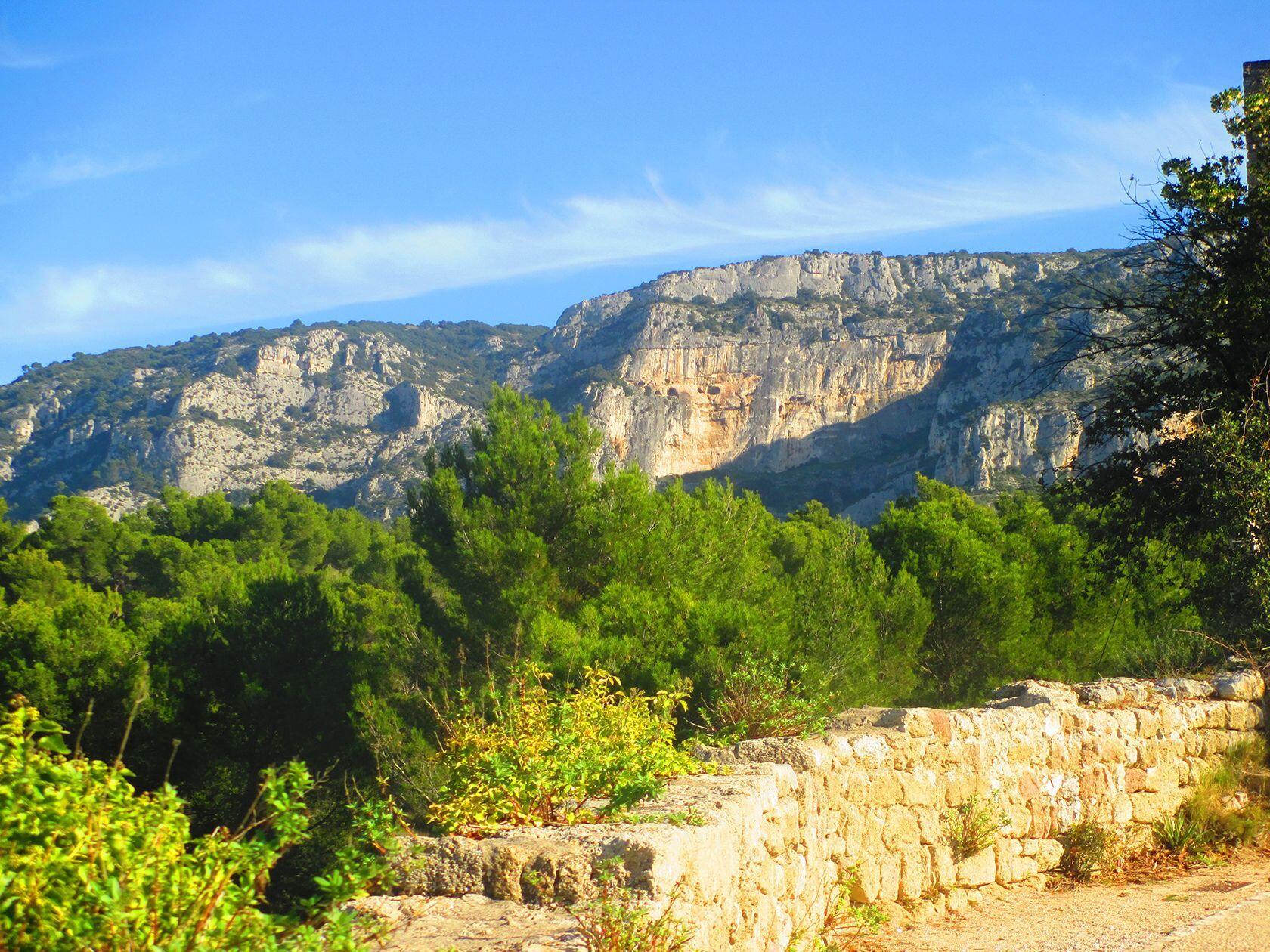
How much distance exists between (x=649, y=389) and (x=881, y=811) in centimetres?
10948

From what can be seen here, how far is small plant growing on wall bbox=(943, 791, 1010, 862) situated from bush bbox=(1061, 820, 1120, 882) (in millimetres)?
624

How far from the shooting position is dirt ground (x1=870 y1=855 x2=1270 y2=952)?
16.2ft

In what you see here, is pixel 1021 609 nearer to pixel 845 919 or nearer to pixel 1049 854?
pixel 1049 854

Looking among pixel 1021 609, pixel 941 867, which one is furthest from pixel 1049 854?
→ pixel 1021 609

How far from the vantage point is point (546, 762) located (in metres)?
4.50

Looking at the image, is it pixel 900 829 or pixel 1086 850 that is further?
pixel 1086 850

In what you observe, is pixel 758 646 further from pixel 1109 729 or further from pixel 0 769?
pixel 0 769

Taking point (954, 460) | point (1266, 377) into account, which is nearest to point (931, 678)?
point (1266, 377)

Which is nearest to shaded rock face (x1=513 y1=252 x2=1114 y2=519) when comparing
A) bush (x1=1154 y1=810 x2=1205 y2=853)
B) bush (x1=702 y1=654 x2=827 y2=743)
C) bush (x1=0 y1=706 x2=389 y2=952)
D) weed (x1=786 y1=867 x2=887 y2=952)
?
bush (x1=1154 y1=810 x2=1205 y2=853)

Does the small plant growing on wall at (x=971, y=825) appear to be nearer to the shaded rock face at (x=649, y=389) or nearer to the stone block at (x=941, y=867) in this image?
the stone block at (x=941, y=867)

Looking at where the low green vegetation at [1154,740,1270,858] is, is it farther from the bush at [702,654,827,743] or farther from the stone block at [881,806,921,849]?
the bush at [702,654,827,743]

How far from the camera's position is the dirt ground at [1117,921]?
4.93m

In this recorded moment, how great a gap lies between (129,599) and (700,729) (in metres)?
24.7

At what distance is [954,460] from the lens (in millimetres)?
80625
